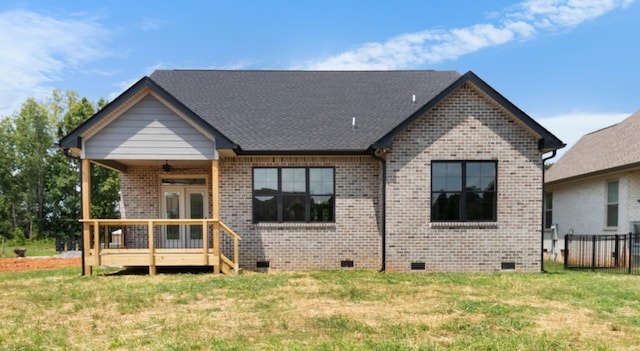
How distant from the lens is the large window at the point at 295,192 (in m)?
12.0

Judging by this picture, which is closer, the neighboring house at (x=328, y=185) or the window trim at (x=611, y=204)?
the neighboring house at (x=328, y=185)

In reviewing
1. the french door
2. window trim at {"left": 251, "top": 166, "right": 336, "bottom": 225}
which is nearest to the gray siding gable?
window trim at {"left": 251, "top": 166, "right": 336, "bottom": 225}

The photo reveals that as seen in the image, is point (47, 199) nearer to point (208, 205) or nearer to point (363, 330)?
point (208, 205)

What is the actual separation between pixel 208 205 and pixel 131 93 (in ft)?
13.7

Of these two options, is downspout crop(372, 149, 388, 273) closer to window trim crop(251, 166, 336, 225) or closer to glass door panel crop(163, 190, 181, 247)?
window trim crop(251, 166, 336, 225)

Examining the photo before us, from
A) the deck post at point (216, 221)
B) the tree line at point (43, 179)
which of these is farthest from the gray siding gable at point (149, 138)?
the tree line at point (43, 179)

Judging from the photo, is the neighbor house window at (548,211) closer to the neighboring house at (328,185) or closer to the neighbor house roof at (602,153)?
the neighbor house roof at (602,153)

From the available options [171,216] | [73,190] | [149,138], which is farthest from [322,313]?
[73,190]

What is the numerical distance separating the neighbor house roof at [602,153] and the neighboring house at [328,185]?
512 centimetres

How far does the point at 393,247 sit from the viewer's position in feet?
37.1

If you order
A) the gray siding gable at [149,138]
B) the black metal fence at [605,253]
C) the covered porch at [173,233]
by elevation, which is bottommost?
the black metal fence at [605,253]

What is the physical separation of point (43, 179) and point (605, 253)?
4301 centimetres

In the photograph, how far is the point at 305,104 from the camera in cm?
1425

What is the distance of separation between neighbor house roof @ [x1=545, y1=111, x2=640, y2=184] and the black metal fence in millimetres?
2499
